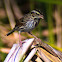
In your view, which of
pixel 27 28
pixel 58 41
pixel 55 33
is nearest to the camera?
pixel 27 28

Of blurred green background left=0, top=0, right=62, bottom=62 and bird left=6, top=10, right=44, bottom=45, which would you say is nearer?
bird left=6, top=10, right=44, bottom=45

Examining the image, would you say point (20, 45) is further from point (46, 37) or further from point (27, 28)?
point (46, 37)

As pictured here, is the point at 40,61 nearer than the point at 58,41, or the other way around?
the point at 40,61

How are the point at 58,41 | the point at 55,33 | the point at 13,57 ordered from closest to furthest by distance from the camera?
1. the point at 13,57
2. the point at 58,41
3. the point at 55,33

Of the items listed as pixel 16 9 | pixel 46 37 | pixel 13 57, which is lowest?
pixel 46 37

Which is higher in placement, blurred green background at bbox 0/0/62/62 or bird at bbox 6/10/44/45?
bird at bbox 6/10/44/45

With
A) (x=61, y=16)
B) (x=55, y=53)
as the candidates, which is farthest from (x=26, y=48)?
(x=61, y=16)

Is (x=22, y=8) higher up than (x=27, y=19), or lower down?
lower down

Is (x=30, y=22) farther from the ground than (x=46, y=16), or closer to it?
farther from the ground

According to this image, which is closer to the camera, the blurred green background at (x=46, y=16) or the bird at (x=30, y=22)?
the bird at (x=30, y=22)

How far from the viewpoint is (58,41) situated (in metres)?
3.06

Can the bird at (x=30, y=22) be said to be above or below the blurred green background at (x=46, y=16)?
above

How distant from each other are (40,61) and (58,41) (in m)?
1.84

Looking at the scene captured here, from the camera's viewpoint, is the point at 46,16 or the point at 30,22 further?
the point at 46,16
